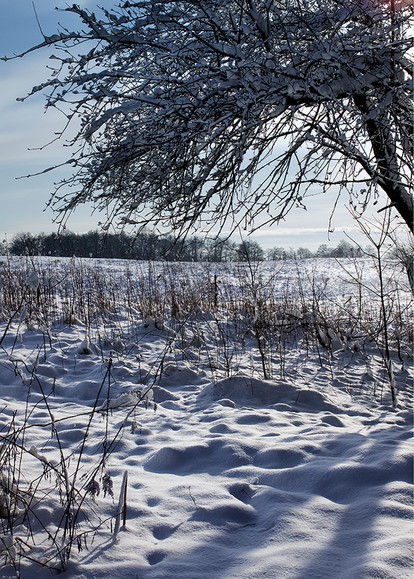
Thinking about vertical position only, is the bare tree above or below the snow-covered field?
above

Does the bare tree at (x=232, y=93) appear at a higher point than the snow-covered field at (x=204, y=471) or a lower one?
higher

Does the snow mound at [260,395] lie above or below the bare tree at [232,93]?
below

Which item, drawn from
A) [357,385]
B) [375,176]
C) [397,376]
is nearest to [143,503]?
[375,176]

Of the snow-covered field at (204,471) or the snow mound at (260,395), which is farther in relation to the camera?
the snow mound at (260,395)

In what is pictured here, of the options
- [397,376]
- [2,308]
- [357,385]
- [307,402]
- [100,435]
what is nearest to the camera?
[100,435]

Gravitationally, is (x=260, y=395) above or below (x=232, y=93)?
below

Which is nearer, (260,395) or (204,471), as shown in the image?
(204,471)

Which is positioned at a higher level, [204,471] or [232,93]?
[232,93]

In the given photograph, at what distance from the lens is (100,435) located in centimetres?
349

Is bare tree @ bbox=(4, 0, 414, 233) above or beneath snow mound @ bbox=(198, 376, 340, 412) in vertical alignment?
above

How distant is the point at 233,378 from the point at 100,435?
1.61m

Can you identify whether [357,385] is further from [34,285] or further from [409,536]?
[34,285]

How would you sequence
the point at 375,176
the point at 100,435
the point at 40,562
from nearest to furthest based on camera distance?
the point at 40,562, the point at 100,435, the point at 375,176

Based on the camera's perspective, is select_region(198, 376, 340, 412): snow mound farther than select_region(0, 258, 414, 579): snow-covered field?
Yes
